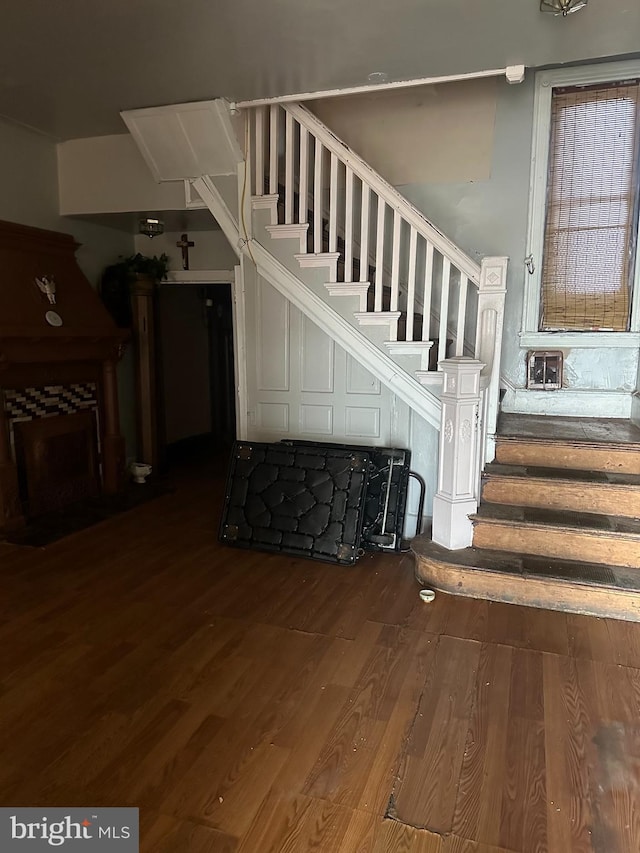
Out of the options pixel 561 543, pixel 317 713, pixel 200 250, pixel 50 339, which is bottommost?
pixel 317 713

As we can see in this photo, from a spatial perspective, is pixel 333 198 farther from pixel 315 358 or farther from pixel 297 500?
pixel 297 500

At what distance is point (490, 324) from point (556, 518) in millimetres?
1209

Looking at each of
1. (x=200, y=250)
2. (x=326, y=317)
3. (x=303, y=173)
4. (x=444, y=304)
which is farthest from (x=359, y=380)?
(x=200, y=250)

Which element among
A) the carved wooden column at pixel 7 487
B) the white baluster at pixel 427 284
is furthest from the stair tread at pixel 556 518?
the carved wooden column at pixel 7 487

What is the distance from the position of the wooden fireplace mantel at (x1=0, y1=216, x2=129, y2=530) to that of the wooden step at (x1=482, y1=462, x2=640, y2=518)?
3305mm

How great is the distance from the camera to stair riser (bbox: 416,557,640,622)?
290 centimetres

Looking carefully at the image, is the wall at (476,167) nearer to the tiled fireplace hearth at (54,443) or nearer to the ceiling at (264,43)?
the ceiling at (264,43)

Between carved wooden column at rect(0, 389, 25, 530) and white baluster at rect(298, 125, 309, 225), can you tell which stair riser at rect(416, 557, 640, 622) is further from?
carved wooden column at rect(0, 389, 25, 530)

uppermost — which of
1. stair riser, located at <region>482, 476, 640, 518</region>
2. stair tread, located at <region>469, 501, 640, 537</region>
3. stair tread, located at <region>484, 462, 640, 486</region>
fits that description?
stair tread, located at <region>484, 462, 640, 486</region>

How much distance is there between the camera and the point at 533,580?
3.02m

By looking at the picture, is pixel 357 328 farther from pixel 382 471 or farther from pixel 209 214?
pixel 209 214

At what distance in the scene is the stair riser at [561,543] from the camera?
3107 mm

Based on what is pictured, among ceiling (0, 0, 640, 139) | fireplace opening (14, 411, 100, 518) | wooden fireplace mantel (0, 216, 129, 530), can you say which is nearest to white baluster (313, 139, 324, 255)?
ceiling (0, 0, 640, 139)

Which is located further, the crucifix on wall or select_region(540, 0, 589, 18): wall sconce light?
the crucifix on wall
